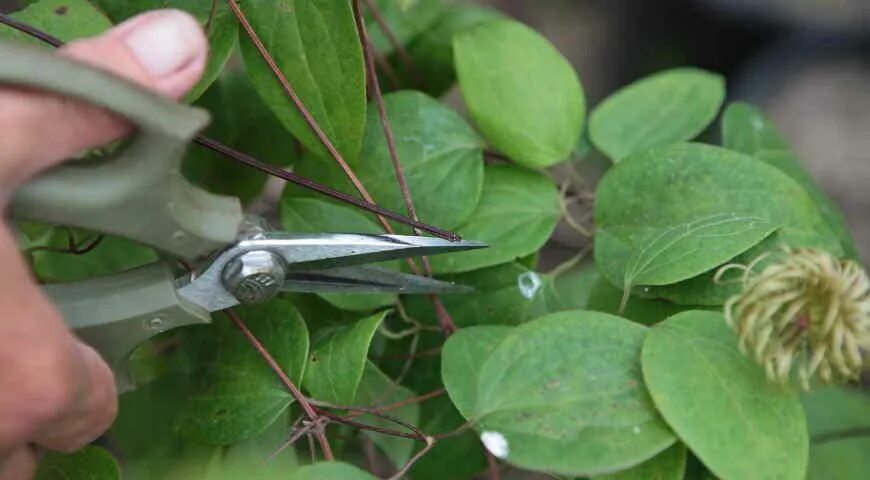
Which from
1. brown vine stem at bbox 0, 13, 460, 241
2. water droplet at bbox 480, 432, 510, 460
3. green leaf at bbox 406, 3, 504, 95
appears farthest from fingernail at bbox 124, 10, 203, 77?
green leaf at bbox 406, 3, 504, 95

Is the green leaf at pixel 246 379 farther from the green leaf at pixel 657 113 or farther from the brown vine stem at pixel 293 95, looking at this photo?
the green leaf at pixel 657 113

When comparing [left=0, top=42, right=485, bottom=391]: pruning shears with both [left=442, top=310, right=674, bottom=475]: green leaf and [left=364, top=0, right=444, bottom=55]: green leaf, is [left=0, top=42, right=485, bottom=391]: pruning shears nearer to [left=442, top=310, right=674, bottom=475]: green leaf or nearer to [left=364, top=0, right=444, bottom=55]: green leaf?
[left=442, top=310, right=674, bottom=475]: green leaf

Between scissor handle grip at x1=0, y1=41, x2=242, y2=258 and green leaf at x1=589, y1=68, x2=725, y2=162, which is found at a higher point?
scissor handle grip at x1=0, y1=41, x2=242, y2=258

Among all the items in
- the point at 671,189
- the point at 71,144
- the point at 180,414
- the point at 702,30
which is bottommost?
the point at 702,30

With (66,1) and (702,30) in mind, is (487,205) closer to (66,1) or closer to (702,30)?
(66,1)

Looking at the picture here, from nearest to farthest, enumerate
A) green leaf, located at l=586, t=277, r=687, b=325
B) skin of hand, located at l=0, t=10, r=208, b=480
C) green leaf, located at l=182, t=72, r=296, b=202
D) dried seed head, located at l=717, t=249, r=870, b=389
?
skin of hand, located at l=0, t=10, r=208, b=480 → dried seed head, located at l=717, t=249, r=870, b=389 → green leaf, located at l=586, t=277, r=687, b=325 → green leaf, located at l=182, t=72, r=296, b=202

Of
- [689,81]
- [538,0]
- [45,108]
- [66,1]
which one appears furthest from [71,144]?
[538,0]
